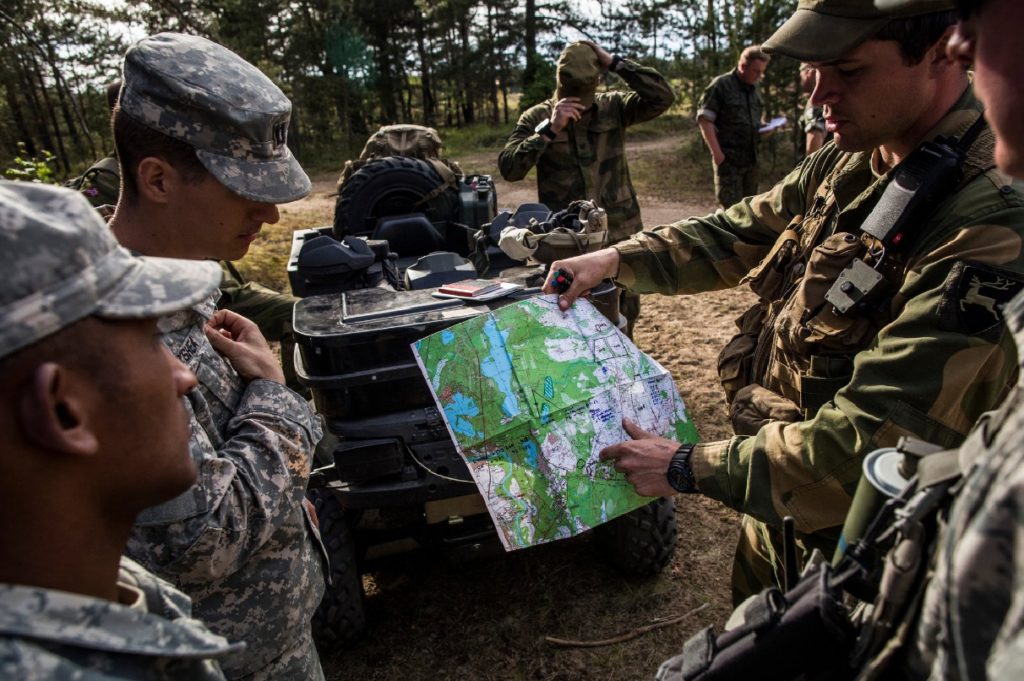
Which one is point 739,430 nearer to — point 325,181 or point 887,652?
point 887,652

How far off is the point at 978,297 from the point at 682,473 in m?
0.78

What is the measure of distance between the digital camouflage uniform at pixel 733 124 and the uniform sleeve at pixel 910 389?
712 cm

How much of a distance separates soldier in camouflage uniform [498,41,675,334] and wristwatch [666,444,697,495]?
338 centimetres

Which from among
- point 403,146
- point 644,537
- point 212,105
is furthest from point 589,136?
point 212,105

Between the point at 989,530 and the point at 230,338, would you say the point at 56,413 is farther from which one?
the point at 989,530

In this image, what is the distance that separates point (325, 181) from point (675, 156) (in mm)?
10342

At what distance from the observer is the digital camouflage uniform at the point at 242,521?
4.42 ft

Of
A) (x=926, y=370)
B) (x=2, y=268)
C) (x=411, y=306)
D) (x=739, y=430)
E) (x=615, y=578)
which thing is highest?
(x=2, y=268)

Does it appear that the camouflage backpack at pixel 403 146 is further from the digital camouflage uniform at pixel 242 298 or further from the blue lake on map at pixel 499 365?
the blue lake on map at pixel 499 365

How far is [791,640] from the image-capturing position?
1.03 m

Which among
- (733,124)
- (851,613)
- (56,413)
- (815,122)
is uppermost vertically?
(56,413)

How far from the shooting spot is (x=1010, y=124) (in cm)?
90

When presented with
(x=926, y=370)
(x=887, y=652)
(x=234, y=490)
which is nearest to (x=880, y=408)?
(x=926, y=370)

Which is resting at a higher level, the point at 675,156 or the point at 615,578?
the point at 615,578
